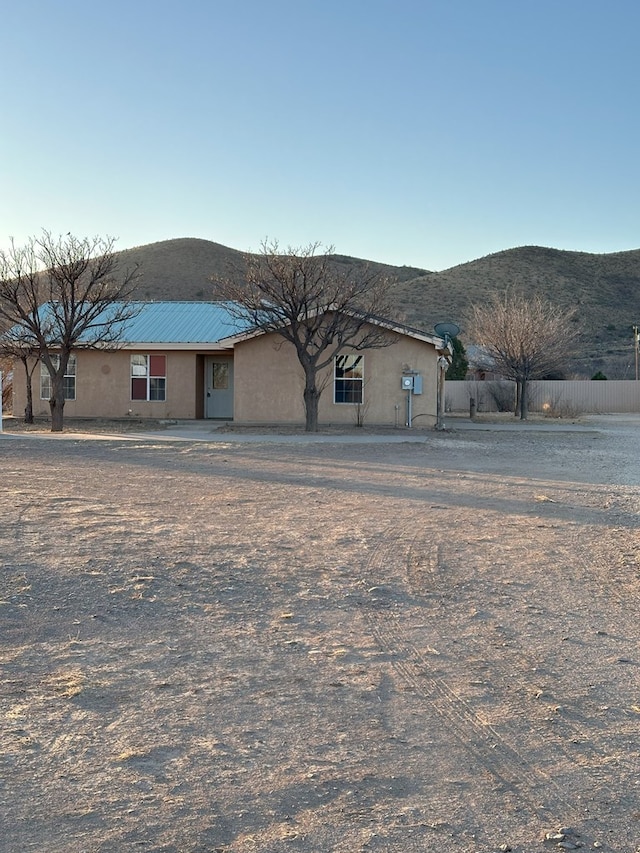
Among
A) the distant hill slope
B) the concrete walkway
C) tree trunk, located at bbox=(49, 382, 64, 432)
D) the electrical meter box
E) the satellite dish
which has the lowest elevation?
the concrete walkway

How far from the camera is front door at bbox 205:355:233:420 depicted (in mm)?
30922

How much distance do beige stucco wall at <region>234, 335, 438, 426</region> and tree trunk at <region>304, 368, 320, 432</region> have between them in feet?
6.93

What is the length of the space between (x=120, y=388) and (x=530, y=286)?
54911 mm

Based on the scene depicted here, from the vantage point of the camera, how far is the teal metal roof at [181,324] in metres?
30.0

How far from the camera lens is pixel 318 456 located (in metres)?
18.5

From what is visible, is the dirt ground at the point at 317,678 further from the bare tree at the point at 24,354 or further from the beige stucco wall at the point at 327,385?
the bare tree at the point at 24,354

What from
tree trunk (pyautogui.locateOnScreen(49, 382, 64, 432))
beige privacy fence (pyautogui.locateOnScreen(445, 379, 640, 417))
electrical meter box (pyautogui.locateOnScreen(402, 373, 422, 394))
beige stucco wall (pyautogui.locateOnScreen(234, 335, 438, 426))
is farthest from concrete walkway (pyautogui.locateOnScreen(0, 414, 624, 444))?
beige privacy fence (pyautogui.locateOnScreen(445, 379, 640, 417))

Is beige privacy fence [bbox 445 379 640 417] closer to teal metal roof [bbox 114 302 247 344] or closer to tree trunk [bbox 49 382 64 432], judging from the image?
teal metal roof [bbox 114 302 247 344]

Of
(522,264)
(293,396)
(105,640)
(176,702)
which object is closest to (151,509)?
(105,640)

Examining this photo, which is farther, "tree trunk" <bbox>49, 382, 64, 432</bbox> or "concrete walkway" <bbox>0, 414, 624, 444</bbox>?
"tree trunk" <bbox>49, 382, 64, 432</bbox>

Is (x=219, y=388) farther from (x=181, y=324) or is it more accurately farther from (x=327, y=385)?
(x=327, y=385)

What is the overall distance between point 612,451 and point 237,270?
13095mm

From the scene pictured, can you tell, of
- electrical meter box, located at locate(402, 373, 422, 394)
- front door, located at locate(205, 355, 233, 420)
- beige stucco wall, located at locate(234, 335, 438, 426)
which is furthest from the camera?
front door, located at locate(205, 355, 233, 420)

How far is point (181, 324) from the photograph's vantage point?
31.5 m
